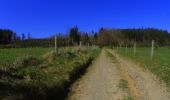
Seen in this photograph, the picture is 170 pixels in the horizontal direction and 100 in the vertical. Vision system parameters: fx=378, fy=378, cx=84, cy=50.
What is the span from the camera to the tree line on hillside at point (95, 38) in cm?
10773

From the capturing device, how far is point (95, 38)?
146750 mm

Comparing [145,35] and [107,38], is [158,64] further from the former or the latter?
[145,35]

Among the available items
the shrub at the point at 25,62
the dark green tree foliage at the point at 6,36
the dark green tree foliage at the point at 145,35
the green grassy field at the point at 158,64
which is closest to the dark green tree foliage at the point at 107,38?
the dark green tree foliage at the point at 145,35

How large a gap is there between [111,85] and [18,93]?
20.7ft

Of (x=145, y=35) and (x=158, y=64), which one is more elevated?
(x=145, y=35)

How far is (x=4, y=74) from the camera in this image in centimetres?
1216

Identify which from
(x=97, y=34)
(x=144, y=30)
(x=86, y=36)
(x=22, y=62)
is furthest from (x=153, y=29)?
(x=22, y=62)

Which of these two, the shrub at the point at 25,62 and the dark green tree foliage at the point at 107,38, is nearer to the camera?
the shrub at the point at 25,62

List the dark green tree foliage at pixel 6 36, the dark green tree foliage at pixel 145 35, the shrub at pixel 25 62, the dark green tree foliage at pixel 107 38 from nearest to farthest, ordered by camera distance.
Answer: the shrub at pixel 25 62, the dark green tree foliage at pixel 6 36, the dark green tree foliage at pixel 107 38, the dark green tree foliage at pixel 145 35

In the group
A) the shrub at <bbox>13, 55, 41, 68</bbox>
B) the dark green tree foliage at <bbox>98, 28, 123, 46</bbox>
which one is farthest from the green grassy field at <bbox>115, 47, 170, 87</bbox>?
the dark green tree foliage at <bbox>98, 28, 123, 46</bbox>

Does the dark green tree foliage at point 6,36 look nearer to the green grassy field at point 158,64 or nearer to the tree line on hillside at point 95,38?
the tree line on hillside at point 95,38

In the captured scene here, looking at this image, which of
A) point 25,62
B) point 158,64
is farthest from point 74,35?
point 25,62

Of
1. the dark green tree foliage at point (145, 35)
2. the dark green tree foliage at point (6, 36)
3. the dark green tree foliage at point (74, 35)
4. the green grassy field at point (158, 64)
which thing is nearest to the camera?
the green grassy field at point (158, 64)

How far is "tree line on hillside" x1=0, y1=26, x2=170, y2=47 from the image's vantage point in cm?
10773
